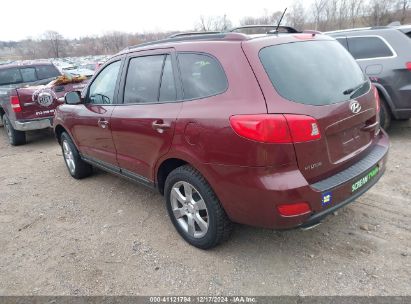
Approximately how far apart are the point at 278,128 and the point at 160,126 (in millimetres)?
1108

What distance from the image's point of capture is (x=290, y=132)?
2336 millimetres

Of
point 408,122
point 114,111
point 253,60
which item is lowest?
point 408,122

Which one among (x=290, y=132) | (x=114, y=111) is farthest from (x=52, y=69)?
(x=290, y=132)

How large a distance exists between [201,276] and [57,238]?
5.45 feet

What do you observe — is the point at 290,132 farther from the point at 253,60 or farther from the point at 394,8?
the point at 394,8

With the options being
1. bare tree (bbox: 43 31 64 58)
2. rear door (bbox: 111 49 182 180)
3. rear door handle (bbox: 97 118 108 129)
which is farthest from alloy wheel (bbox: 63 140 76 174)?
bare tree (bbox: 43 31 64 58)

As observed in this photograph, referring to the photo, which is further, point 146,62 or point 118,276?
point 146,62

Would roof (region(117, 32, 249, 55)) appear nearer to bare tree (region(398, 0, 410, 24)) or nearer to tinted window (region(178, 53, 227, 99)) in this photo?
tinted window (region(178, 53, 227, 99))

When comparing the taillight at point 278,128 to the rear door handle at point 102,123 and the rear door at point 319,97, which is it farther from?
the rear door handle at point 102,123

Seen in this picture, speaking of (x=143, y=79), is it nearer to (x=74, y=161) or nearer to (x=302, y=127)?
(x=302, y=127)

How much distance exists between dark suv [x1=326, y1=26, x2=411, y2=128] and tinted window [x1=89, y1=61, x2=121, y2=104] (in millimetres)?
4034

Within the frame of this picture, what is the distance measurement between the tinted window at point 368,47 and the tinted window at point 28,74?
774cm

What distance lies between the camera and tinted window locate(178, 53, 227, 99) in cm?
268

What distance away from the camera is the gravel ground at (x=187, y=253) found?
2.68 meters
